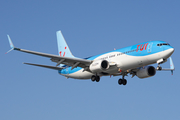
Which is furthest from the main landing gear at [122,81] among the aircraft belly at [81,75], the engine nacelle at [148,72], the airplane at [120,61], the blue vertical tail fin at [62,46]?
the blue vertical tail fin at [62,46]

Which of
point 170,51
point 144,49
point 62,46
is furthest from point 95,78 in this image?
point 62,46

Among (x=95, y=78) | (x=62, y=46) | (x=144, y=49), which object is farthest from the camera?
(x=62, y=46)

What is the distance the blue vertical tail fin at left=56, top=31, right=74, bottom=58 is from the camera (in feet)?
190

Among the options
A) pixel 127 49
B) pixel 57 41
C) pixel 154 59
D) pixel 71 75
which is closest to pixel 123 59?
pixel 127 49

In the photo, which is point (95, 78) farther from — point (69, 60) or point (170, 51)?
point (170, 51)

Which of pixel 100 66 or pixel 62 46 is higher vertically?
pixel 62 46

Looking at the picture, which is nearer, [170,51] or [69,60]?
[170,51]

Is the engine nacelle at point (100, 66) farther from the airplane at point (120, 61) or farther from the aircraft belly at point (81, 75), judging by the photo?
the aircraft belly at point (81, 75)

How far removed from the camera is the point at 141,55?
4109cm

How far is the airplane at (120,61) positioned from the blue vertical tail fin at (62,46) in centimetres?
577

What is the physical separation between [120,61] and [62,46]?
62.8 feet

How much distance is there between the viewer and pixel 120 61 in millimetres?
43312

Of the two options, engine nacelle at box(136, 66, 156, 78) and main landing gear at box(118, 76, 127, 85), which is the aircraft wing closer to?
main landing gear at box(118, 76, 127, 85)

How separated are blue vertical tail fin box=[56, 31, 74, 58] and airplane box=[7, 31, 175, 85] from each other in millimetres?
5773
